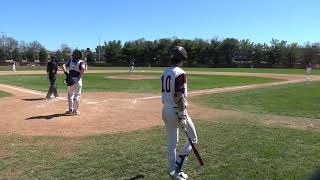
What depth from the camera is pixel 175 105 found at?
688cm

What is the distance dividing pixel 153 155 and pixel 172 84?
2.11m

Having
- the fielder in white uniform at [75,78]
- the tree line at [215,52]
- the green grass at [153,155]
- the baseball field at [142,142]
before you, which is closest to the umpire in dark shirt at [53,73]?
the baseball field at [142,142]

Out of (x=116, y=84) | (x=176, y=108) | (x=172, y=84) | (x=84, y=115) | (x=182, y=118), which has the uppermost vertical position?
(x=172, y=84)

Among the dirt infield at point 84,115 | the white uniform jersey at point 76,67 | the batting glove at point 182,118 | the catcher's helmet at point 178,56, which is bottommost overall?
the dirt infield at point 84,115

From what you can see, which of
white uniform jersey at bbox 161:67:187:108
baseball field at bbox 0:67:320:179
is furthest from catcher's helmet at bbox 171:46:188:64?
baseball field at bbox 0:67:320:179

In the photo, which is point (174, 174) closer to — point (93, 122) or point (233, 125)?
point (233, 125)

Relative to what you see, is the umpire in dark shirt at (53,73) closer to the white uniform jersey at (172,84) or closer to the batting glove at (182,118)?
the white uniform jersey at (172,84)

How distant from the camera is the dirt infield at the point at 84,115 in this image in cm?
1179

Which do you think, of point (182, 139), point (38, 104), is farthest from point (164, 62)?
point (182, 139)

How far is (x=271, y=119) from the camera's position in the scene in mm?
13641

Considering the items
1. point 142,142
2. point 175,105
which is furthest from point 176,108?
point 142,142

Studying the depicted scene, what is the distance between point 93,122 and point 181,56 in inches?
257

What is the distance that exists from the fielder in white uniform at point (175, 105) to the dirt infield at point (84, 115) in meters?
4.55

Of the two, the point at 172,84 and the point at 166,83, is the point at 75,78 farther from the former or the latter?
the point at 172,84
